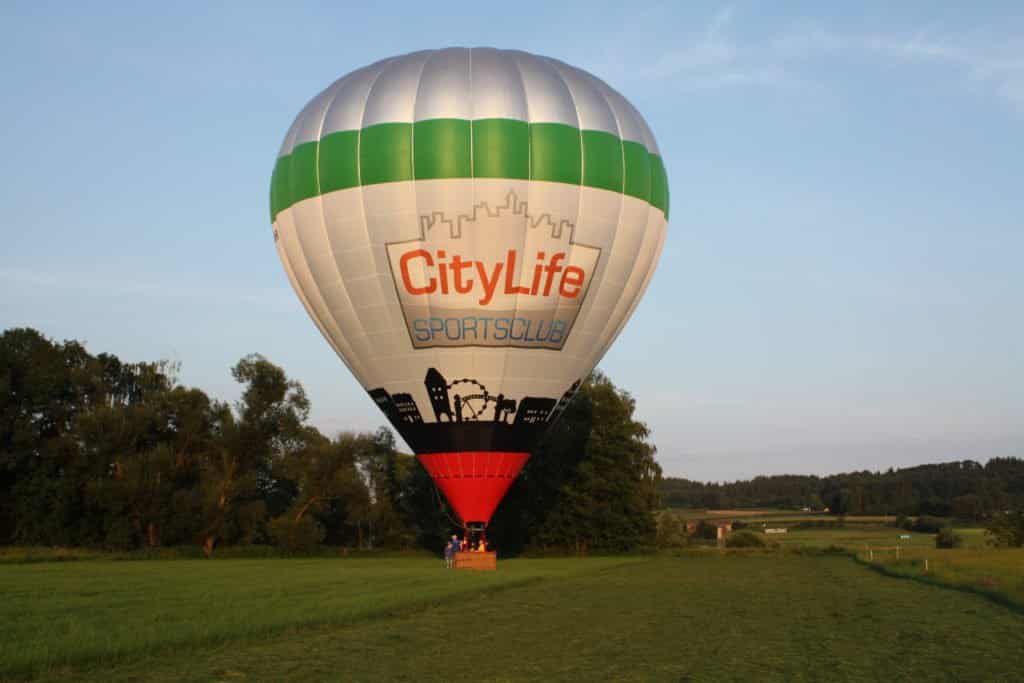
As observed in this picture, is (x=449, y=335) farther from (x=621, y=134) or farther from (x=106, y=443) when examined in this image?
(x=106, y=443)

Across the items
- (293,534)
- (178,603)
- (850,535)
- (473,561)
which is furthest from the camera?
(850,535)

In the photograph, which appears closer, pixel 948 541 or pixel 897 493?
pixel 948 541

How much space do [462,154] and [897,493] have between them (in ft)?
391

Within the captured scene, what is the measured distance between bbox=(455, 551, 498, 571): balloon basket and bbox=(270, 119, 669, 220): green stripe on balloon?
12437mm

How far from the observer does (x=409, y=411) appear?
3052 cm

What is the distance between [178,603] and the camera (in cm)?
2103

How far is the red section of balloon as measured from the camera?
30922 millimetres

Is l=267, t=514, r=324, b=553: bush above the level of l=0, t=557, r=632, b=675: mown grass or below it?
above

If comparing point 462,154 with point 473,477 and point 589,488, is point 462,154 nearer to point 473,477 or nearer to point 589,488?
point 473,477

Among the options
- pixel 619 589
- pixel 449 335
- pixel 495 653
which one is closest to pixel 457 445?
pixel 449 335

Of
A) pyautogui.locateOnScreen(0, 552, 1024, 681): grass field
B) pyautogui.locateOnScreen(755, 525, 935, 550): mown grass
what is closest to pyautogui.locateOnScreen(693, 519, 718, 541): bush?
pyautogui.locateOnScreen(755, 525, 935, 550): mown grass

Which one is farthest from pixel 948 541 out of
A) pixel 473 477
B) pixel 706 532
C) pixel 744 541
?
pixel 473 477

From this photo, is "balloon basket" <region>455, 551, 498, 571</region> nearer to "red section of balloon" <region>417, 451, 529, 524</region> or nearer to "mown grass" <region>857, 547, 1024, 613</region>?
"red section of balloon" <region>417, 451, 529, 524</region>

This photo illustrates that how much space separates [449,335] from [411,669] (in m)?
16.3
